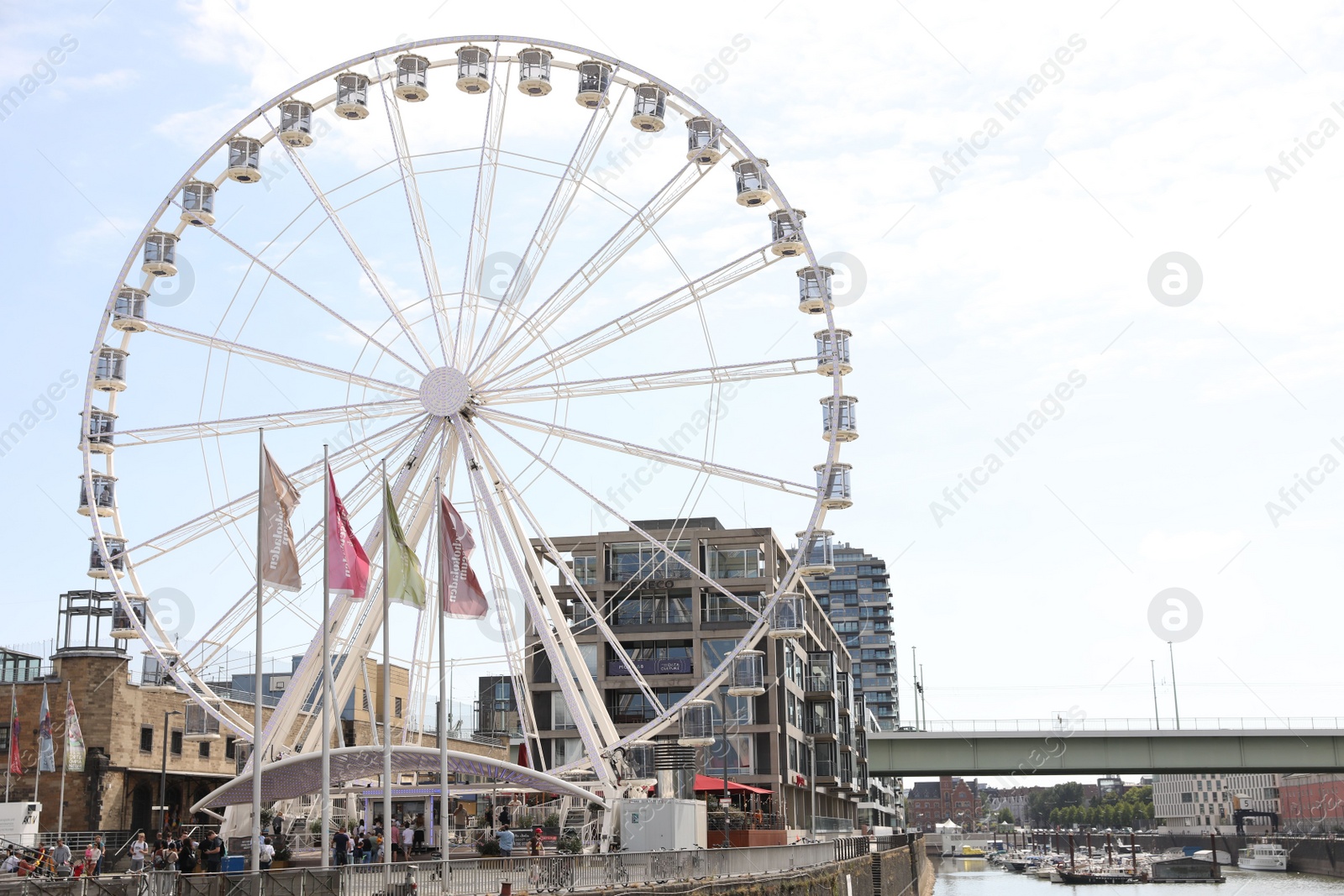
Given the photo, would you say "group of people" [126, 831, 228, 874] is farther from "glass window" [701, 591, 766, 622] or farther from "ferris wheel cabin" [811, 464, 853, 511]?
"glass window" [701, 591, 766, 622]

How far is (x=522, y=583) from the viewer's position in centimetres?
3728

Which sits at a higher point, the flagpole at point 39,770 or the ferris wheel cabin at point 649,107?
the ferris wheel cabin at point 649,107

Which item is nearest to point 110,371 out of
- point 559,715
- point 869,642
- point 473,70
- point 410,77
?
point 410,77

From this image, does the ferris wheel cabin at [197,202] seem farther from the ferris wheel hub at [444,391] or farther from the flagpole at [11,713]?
the flagpole at [11,713]

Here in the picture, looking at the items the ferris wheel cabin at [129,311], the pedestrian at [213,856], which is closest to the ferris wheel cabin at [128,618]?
the ferris wheel cabin at [129,311]

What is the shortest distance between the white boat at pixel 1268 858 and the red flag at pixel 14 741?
110 metres

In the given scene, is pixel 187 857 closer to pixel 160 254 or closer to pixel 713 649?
pixel 160 254

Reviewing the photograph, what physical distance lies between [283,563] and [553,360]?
528 inches

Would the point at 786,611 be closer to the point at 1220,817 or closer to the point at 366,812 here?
the point at 366,812

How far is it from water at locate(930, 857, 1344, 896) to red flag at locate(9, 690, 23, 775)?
74.8 m

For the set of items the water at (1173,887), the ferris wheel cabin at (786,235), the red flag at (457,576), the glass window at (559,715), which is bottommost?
the water at (1173,887)

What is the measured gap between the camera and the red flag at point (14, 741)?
163 feet

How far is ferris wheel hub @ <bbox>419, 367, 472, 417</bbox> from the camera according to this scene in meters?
38.1

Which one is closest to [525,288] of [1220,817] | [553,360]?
[553,360]
